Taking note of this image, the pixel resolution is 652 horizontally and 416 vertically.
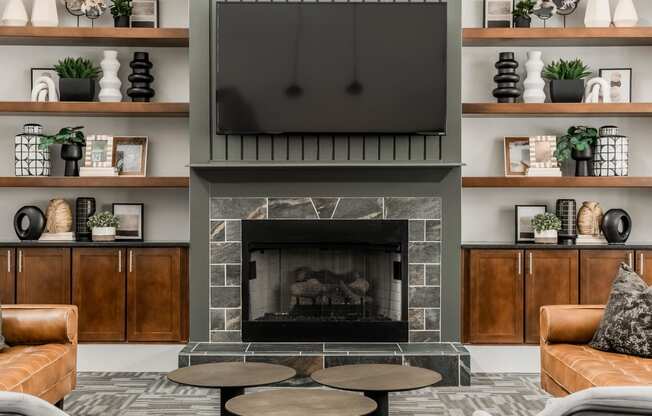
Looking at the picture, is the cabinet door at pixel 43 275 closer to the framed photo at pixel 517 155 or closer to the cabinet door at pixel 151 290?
the cabinet door at pixel 151 290

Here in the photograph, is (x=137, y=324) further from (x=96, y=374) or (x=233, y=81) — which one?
(x=233, y=81)

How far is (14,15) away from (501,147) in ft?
11.9

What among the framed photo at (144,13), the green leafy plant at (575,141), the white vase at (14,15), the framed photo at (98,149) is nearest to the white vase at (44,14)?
the white vase at (14,15)

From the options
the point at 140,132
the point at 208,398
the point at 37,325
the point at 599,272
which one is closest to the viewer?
the point at 37,325

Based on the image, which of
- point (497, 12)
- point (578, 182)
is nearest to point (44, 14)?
point (497, 12)

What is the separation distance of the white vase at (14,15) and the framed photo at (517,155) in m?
3.57

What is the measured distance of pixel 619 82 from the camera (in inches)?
219

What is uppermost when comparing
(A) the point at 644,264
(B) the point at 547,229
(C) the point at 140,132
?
(C) the point at 140,132

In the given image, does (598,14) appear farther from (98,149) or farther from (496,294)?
(98,149)

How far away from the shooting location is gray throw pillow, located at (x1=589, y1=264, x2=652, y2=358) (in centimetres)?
356

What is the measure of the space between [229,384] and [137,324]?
232cm

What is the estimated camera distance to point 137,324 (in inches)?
204

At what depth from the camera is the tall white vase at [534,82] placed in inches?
213

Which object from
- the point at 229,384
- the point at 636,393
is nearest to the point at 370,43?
the point at 229,384
